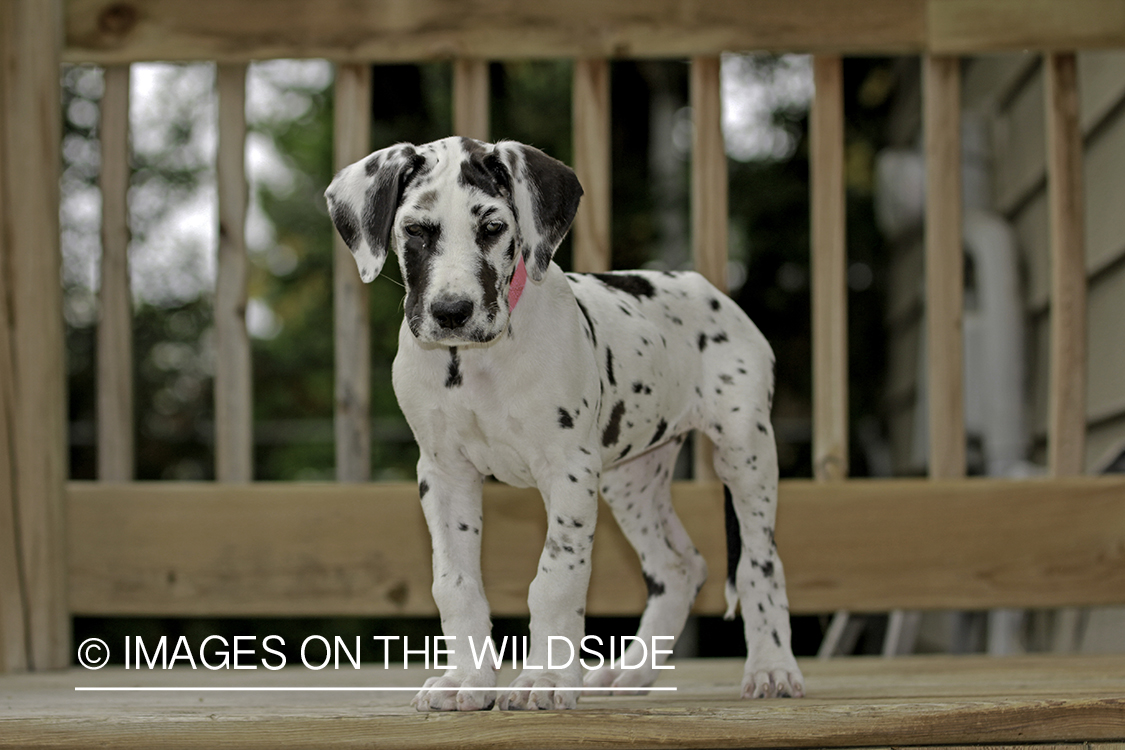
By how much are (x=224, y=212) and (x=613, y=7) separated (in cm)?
158

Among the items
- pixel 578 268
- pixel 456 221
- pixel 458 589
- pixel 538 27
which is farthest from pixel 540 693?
pixel 538 27

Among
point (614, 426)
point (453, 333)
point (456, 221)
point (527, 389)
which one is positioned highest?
point (456, 221)

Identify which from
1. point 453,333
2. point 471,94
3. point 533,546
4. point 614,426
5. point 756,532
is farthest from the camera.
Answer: point 471,94

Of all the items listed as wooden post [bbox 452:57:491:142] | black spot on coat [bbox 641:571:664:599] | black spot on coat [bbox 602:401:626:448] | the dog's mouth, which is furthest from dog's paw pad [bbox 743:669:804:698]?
Result: wooden post [bbox 452:57:491:142]

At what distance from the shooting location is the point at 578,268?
13.0 ft

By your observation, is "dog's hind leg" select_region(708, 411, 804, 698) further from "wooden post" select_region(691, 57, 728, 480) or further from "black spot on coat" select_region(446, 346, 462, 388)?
"wooden post" select_region(691, 57, 728, 480)

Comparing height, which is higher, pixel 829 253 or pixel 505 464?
pixel 829 253

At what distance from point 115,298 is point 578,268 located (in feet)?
5.35

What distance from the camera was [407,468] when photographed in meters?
9.78

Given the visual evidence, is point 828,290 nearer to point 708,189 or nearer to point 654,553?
point 708,189

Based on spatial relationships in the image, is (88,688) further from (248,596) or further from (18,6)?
(18,6)

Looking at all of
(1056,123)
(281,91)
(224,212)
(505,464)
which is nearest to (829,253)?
(1056,123)

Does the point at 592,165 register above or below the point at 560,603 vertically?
above

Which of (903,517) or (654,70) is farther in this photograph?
(654,70)
